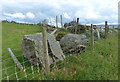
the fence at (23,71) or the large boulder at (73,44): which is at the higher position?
the large boulder at (73,44)

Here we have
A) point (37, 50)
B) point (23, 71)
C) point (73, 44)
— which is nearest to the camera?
point (23, 71)

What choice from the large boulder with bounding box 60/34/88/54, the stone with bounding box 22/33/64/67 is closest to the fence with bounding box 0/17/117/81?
the stone with bounding box 22/33/64/67

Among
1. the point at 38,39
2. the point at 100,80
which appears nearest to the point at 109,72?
the point at 100,80

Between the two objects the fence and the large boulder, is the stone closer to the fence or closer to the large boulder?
the fence

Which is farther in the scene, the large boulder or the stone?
the large boulder

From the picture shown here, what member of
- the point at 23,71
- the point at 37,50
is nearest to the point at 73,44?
the point at 37,50

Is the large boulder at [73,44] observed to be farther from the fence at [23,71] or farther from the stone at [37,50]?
the fence at [23,71]

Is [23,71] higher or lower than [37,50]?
lower

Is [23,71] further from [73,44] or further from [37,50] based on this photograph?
[73,44]

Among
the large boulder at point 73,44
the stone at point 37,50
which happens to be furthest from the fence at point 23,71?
the large boulder at point 73,44

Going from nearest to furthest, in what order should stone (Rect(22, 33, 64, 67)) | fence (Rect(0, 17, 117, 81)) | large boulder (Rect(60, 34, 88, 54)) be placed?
1. fence (Rect(0, 17, 117, 81))
2. stone (Rect(22, 33, 64, 67))
3. large boulder (Rect(60, 34, 88, 54))

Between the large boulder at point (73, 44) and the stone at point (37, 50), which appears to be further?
the large boulder at point (73, 44)

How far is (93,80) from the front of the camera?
157 inches

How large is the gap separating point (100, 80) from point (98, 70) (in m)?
0.47
